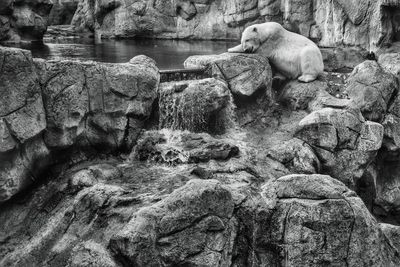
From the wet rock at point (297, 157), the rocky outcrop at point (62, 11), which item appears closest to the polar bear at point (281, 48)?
the wet rock at point (297, 157)

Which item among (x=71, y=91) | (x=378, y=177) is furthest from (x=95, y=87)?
(x=378, y=177)

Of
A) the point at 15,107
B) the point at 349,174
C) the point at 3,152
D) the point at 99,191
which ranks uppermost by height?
the point at 15,107

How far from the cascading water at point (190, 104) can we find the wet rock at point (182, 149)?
39cm

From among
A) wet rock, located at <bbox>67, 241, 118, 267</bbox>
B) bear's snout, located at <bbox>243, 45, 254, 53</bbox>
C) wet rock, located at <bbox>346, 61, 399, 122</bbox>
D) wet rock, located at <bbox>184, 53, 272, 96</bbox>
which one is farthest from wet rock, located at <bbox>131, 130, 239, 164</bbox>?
wet rock, located at <bbox>346, 61, 399, 122</bbox>

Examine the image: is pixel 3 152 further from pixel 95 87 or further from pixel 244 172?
pixel 244 172

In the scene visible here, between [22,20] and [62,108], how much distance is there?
13969 mm

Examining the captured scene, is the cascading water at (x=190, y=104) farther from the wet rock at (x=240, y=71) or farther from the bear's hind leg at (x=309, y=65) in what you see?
the bear's hind leg at (x=309, y=65)

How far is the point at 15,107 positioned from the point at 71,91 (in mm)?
966

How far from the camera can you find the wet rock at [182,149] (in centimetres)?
729

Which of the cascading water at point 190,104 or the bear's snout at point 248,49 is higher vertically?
the bear's snout at point 248,49

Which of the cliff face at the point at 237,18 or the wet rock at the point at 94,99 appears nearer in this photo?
the wet rock at the point at 94,99

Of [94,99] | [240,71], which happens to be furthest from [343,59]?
[94,99]

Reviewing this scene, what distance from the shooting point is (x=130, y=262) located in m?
4.83

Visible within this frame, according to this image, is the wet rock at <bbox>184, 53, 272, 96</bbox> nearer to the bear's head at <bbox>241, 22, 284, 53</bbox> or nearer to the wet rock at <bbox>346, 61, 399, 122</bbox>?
the bear's head at <bbox>241, 22, 284, 53</bbox>
